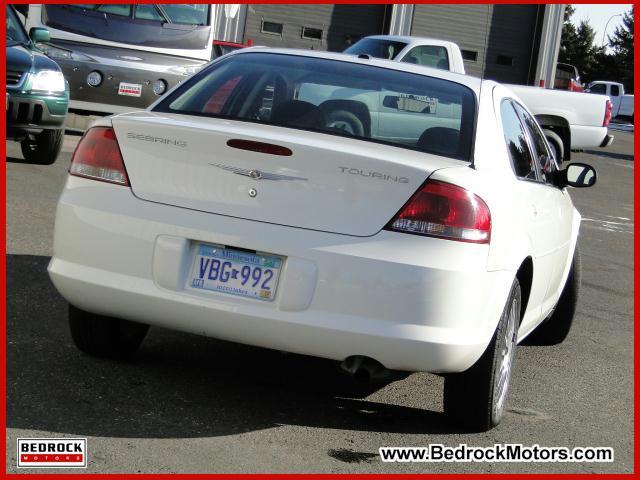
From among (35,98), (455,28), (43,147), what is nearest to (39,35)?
(35,98)

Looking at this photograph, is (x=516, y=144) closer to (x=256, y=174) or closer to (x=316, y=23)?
(x=256, y=174)

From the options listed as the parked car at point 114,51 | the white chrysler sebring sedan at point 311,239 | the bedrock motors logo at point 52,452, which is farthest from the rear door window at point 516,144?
the parked car at point 114,51

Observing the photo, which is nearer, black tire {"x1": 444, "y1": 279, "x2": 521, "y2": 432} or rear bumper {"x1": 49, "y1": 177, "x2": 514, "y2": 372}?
rear bumper {"x1": 49, "y1": 177, "x2": 514, "y2": 372}

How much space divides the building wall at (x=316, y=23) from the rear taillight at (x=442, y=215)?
29506 millimetres

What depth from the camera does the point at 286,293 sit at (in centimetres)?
430

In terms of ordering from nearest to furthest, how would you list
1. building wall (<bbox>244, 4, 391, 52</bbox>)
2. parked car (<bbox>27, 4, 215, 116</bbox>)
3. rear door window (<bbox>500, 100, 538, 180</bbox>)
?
rear door window (<bbox>500, 100, 538, 180</bbox>) < parked car (<bbox>27, 4, 215, 116</bbox>) < building wall (<bbox>244, 4, 391, 52</bbox>)

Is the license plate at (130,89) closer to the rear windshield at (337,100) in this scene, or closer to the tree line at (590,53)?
the rear windshield at (337,100)

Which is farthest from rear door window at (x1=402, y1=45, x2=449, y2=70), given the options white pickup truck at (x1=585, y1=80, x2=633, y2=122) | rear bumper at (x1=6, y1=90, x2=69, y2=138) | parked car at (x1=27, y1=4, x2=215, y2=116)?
white pickup truck at (x1=585, y1=80, x2=633, y2=122)

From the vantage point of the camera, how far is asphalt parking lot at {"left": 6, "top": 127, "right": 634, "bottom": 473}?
4.23 metres

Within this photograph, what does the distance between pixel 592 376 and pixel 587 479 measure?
6.21 feet

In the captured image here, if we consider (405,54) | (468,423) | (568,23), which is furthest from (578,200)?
(568,23)

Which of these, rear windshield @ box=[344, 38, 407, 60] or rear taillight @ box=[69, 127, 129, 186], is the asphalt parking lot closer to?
rear taillight @ box=[69, 127, 129, 186]

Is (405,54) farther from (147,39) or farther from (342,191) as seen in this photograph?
(342,191)

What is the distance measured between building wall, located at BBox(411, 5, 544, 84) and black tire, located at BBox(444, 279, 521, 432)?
100.0 ft
